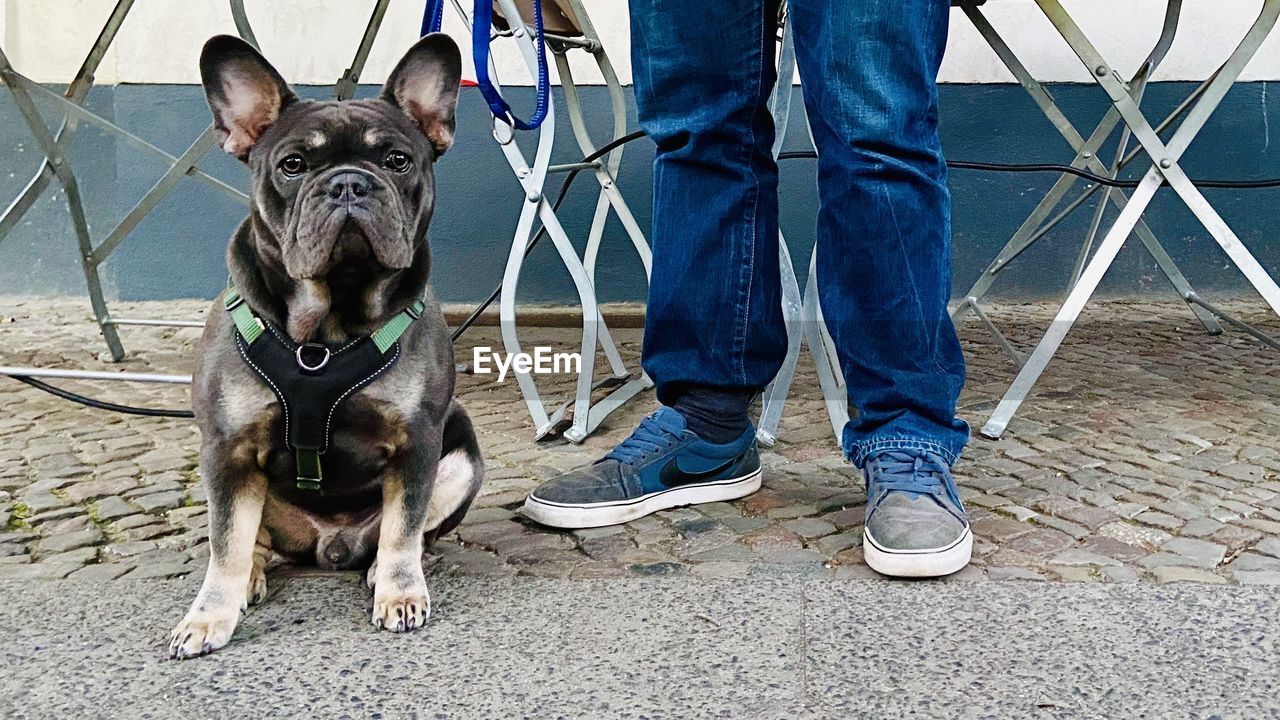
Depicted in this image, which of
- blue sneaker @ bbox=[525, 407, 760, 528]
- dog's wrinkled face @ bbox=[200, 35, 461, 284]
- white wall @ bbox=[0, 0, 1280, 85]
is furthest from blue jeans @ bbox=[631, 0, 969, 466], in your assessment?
white wall @ bbox=[0, 0, 1280, 85]

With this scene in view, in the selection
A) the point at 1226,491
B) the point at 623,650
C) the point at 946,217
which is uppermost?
the point at 946,217

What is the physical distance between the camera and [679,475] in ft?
8.70

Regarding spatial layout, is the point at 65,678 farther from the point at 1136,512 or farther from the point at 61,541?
the point at 1136,512

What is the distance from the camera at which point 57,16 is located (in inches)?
209

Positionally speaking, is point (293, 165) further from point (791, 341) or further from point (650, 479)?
point (791, 341)

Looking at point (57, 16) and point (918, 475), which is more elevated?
point (57, 16)

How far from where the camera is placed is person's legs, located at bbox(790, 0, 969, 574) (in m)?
2.17

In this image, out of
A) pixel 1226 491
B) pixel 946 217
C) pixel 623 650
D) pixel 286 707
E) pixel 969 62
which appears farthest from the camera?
pixel 969 62

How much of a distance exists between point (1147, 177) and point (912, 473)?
1.46 m

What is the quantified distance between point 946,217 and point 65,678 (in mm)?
1772

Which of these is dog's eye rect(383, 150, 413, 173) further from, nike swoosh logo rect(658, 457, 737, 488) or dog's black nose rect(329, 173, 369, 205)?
nike swoosh logo rect(658, 457, 737, 488)

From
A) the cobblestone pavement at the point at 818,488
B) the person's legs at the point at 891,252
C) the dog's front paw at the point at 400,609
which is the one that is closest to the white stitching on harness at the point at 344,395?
the dog's front paw at the point at 400,609

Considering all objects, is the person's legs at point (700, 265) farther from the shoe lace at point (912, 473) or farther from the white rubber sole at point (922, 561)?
the white rubber sole at point (922, 561)

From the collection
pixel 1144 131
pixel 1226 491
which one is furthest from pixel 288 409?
pixel 1144 131
